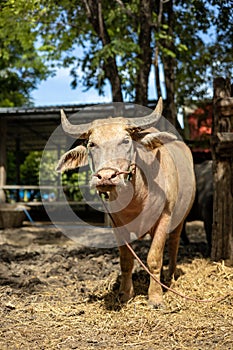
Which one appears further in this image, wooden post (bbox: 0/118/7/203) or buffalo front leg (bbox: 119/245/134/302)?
wooden post (bbox: 0/118/7/203)

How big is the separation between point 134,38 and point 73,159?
737 centimetres

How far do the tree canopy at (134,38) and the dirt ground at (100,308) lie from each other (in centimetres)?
317

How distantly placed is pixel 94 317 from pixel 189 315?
91cm

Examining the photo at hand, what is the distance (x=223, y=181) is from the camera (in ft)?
20.1

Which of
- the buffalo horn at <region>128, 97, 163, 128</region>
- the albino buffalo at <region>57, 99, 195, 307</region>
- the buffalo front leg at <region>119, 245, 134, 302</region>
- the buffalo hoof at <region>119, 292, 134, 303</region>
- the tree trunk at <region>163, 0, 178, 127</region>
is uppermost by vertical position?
the tree trunk at <region>163, 0, 178, 127</region>

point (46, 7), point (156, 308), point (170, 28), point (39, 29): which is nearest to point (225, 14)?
point (170, 28)

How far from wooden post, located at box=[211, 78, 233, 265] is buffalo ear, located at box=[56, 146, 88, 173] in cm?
231

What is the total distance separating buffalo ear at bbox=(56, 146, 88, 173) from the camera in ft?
14.8

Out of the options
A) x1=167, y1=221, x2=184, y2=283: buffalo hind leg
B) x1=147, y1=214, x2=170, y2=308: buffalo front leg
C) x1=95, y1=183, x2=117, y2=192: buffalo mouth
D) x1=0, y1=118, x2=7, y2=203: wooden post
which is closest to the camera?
x1=95, y1=183, x2=117, y2=192: buffalo mouth

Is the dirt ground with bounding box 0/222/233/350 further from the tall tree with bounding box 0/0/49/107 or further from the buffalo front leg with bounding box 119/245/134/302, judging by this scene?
the tall tree with bounding box 0/0/49/107

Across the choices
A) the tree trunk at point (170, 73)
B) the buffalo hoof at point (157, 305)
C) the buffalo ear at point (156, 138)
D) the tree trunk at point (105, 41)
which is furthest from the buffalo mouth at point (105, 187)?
the tree trunk at point (170, 73)

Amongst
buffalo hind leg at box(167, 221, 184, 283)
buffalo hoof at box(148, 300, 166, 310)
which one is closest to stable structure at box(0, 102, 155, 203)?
buffalo hind leg at box(167, 221, 184, 283)

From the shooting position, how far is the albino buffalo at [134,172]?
3.99m

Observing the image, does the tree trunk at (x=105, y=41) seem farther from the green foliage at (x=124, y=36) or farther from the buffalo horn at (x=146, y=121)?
the buffalo horn at (x=146, y=121)
